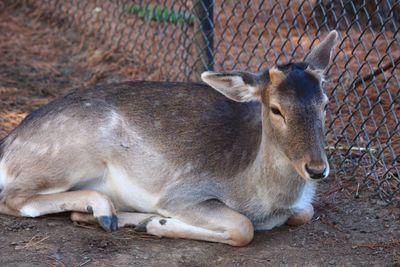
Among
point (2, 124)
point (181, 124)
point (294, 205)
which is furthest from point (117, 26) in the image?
point (294, 205)

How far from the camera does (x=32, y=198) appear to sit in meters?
5.81

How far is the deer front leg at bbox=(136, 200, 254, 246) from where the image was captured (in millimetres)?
5375

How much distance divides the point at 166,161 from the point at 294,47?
342 cm

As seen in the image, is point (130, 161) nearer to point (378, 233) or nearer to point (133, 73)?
point (378, 233)

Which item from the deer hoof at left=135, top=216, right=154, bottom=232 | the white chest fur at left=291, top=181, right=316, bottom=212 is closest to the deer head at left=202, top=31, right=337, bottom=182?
the white chest fur at left=291, top=181, right=316, bottom=212

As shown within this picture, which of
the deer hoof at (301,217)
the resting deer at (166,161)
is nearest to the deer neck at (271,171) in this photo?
the resting deer at (166,161)

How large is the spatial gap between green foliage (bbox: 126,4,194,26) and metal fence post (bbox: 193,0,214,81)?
104cm

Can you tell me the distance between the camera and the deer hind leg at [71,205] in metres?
5.62

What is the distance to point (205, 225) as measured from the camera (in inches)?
217

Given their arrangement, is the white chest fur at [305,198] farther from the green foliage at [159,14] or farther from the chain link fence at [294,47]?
the green foliage at [159,14]

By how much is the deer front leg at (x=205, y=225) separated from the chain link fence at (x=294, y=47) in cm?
146

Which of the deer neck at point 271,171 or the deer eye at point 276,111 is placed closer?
the deer eye at point 276,111

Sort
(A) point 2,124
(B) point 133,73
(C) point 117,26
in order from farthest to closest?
(C) point 117,26 → (B) point 133,73 → (A) point 2,124

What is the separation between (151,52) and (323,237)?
4.28 m
